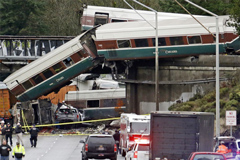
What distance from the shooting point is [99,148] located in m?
28.2

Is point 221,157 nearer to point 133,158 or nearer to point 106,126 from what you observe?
point 133,158

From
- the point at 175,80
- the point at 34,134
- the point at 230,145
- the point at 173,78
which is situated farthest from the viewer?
the point at 173,78

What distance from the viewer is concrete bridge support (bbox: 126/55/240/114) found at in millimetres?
44438

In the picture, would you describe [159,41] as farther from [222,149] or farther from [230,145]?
[222,149]

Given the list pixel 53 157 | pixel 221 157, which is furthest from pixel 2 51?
pixel 221 157

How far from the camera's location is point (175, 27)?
4459cm

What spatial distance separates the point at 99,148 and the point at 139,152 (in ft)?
5.82

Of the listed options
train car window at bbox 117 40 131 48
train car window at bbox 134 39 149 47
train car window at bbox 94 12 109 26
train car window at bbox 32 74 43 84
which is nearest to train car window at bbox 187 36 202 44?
train car window at bbox 134 39 149 47

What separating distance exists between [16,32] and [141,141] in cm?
5581

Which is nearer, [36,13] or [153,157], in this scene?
[153,157]

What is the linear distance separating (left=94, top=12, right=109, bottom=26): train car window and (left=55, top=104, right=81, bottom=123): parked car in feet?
23.3

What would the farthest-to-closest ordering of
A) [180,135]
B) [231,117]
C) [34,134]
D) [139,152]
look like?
1. [34,134]
2. [231,117]
3. [139,152]
4. [180,135]

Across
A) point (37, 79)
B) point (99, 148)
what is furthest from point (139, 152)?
point (37, 79)

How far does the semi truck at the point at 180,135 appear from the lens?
902 inches
